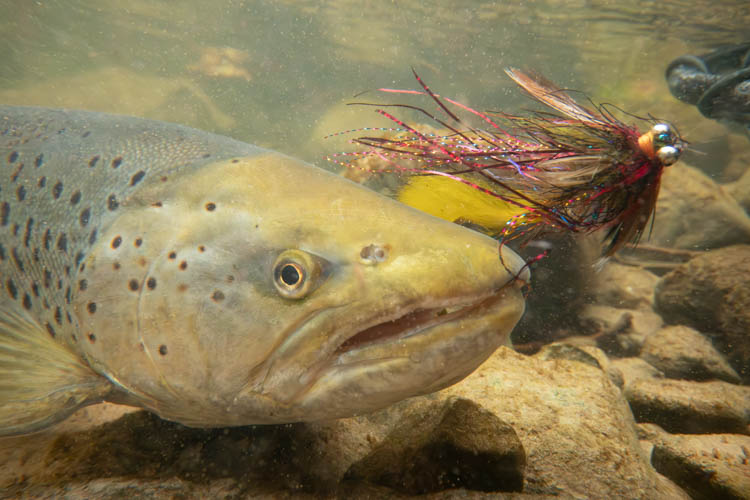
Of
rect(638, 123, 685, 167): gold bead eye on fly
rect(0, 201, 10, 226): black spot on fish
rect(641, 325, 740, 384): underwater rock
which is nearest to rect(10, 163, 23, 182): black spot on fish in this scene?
rect(0, 201, 10, 226): black spot on fish

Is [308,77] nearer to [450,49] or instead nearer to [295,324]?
[450,49]

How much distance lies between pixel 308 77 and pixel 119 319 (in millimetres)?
43019

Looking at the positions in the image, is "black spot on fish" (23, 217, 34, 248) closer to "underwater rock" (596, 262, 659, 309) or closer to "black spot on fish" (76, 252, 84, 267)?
"black spot on fish" (76, 252, 84, 267)

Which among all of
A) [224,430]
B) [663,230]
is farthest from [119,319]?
[663,230]

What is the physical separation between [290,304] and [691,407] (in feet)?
11.6

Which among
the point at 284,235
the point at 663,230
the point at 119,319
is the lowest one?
the point at 119,319

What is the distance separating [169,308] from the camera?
1.60 meters

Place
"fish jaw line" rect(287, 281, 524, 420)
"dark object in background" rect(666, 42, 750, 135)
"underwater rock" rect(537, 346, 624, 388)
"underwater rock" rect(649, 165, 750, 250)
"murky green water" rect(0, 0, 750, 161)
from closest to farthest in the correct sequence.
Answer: "fish jaw line" rect(287, 281, 524, 420) < "underwater rock" rect(537, 346, 624, 388) < "dark object in background" rect(666, 42, 750, 135) < "underwater rock" rect(649, 165, 750, 250) < "murky green water" rect(0, 0, 750, 161)

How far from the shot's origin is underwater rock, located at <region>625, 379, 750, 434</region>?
112 inches

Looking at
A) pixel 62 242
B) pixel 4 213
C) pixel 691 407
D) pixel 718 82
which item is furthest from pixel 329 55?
pixel 691 407

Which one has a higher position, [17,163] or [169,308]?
[17,163]

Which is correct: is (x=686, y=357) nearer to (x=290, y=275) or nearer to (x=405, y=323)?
(x=405, y=323)

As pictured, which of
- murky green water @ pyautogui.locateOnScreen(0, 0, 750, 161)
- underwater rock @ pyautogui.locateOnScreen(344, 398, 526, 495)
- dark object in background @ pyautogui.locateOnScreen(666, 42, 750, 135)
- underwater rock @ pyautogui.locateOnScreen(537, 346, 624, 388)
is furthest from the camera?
murky green water @ pyautogui.locateOnScreen(0, 0, 750, 161)

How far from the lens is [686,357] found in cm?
406
